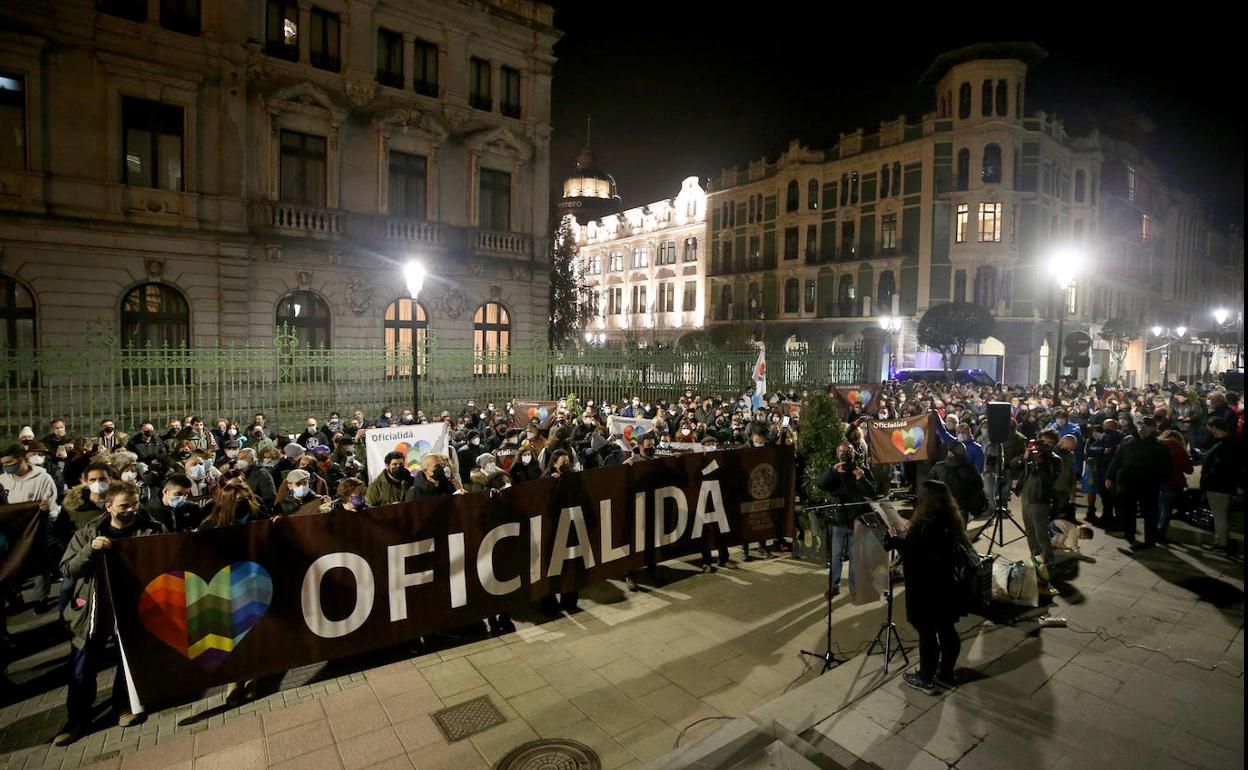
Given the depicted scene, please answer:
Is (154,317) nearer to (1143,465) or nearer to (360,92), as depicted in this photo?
(360,92)

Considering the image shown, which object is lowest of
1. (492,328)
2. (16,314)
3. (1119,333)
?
(16,314)

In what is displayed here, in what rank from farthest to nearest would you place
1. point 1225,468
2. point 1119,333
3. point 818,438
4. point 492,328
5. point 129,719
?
point 1119,333, point 492,328, point 1225,468, point 818,438, point 129,719

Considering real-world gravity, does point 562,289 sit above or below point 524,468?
above

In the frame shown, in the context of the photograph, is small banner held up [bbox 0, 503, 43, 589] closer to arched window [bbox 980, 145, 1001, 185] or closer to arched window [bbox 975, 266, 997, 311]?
arched window [bbox 975, 266, 997, 311]

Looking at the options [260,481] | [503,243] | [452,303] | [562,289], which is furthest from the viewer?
[562,289]

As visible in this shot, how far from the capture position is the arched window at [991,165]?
42.0 m

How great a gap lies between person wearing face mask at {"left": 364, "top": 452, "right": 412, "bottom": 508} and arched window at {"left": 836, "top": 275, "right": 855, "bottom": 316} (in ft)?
144

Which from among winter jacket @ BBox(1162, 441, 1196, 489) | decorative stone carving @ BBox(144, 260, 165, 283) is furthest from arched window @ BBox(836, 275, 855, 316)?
decorative stone carving @ BBox(144, 260, 165, 283)

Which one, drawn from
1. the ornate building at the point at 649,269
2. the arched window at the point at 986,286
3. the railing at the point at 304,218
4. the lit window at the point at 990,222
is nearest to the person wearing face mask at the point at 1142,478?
the railing at the point at 304,218

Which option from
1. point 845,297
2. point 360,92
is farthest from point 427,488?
point 845,297

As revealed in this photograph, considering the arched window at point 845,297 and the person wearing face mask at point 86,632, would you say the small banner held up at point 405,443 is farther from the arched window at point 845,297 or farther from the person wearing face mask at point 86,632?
the arched window at point 845,297

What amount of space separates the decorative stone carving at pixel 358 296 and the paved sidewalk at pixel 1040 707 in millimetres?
22274

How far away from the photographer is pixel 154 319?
821 inches

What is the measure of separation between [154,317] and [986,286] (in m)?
44.2
